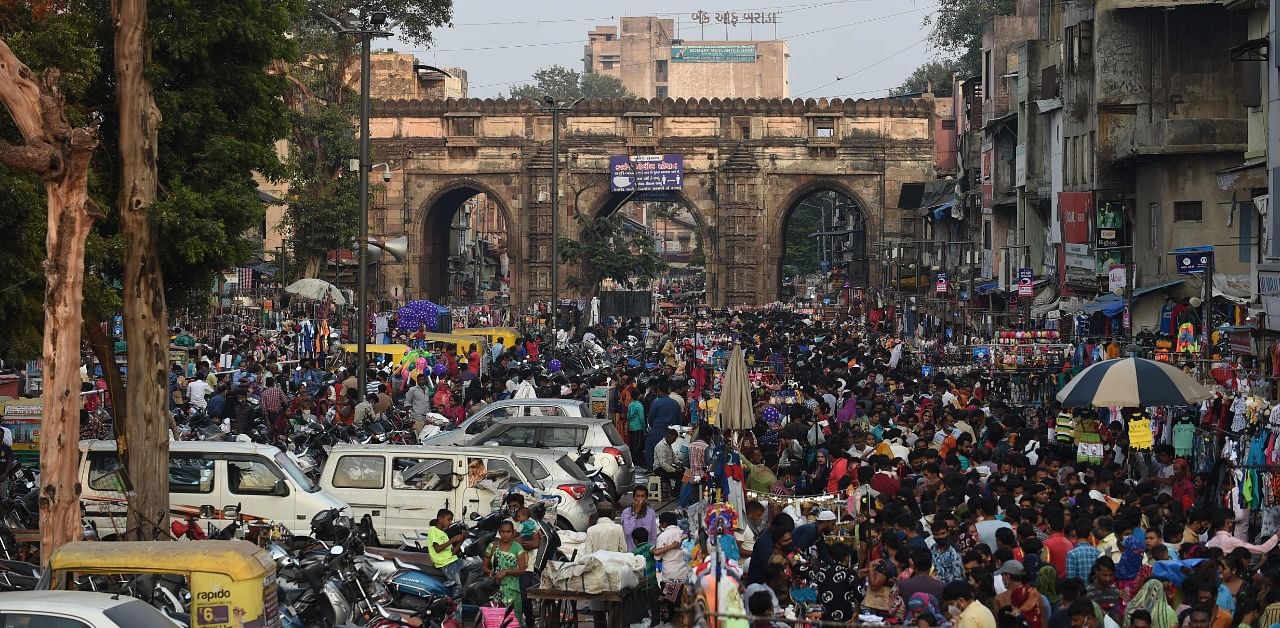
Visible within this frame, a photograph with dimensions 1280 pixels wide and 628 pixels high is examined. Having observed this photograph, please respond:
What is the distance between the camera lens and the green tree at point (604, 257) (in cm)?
5578

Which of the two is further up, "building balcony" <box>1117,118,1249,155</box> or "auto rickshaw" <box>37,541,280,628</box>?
"building balcony" <box>1117,118,1249,155</box>

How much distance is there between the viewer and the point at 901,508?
12.2 m

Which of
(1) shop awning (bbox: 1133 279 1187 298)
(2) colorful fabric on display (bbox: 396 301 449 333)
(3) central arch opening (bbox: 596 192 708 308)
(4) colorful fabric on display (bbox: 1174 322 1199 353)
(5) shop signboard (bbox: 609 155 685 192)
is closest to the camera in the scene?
(4) colorful fabric on display (bbox: 1174 322 1199 353)

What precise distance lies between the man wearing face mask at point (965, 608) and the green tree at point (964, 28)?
205 feet

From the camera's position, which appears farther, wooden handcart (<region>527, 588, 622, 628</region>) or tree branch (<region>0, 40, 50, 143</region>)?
tree branch (<region>0, 40, 50, 143</region>)

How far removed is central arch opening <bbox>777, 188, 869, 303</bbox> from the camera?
219 ft

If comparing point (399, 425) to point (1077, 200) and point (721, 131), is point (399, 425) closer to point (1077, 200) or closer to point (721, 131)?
point (1077, 200)

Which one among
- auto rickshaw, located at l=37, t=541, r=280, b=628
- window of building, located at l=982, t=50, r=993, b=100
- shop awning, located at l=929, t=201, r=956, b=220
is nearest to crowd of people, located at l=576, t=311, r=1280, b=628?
auto rickshaw, located at l=37, t=541, r=280, b=628

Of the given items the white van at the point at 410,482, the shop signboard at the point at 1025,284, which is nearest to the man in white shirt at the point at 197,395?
the white van at the point at 410,482

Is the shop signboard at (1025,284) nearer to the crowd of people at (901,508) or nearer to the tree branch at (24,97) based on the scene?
the crowd of people at (901,508)

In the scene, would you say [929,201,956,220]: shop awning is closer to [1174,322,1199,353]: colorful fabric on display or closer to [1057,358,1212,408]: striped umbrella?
[1174,322,1199,353]: colorful fabric on display

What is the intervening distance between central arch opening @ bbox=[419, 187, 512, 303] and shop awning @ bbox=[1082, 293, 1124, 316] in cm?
3150

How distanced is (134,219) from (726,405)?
20.8 feet

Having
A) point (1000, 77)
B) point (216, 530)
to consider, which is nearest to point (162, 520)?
point (216, 530)
